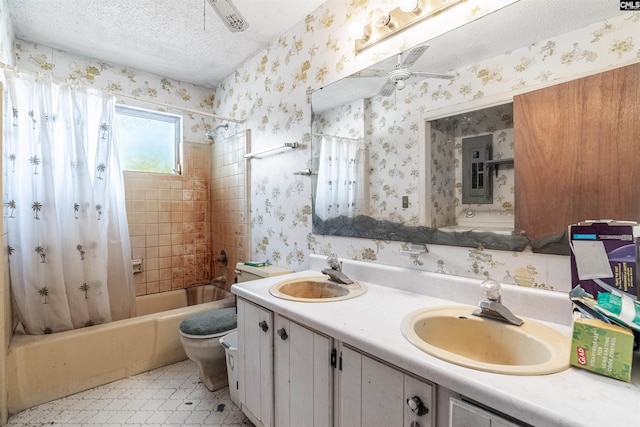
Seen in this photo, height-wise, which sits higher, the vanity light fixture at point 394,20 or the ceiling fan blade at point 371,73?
the vanity light fixture at point 394,20

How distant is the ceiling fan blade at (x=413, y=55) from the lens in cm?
128

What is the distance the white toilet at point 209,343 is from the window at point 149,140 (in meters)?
1.60

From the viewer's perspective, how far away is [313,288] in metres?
1.54

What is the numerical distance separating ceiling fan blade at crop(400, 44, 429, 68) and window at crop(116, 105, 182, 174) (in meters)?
2.32

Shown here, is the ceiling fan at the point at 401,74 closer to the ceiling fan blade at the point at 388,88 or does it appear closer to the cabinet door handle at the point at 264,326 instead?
the ceiling fan blade at the point at 388,88

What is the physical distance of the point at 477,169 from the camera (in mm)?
1144

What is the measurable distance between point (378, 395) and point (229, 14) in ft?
5.12

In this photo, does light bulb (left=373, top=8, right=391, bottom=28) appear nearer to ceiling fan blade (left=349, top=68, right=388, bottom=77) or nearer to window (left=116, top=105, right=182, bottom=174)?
ceiling fan blade (left=349, top=68, right=388, bottom=77)

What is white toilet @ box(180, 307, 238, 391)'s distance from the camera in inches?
67.7

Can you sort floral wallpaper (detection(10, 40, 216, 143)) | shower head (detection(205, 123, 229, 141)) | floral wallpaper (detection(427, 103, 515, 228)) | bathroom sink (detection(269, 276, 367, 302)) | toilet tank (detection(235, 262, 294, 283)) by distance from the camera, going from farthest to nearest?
1. shower head (detection(205, 123, 229, 141))
2. floral wallpaper (detection(10, 40, 216, 143))
3. toilet tank (detection(235, 262, 294, 283))
4. bathroom sink (detection(269, 276, 367, 302))
5. floral wallpaper (detection(427, 103, 515, 228))

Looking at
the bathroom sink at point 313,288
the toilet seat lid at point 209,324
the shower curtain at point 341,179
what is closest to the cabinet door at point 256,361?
the bathroom sink at point 313,288

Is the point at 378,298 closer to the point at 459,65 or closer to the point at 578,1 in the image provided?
the point at 459,65

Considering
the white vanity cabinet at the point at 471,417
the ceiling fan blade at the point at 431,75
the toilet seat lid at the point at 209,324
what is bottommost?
the toilet seat lid at the point at 209,324

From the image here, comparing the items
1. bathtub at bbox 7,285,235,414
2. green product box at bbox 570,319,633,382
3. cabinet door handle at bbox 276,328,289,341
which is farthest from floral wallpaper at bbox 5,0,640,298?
bathtub at bbox 7,285,235,414
